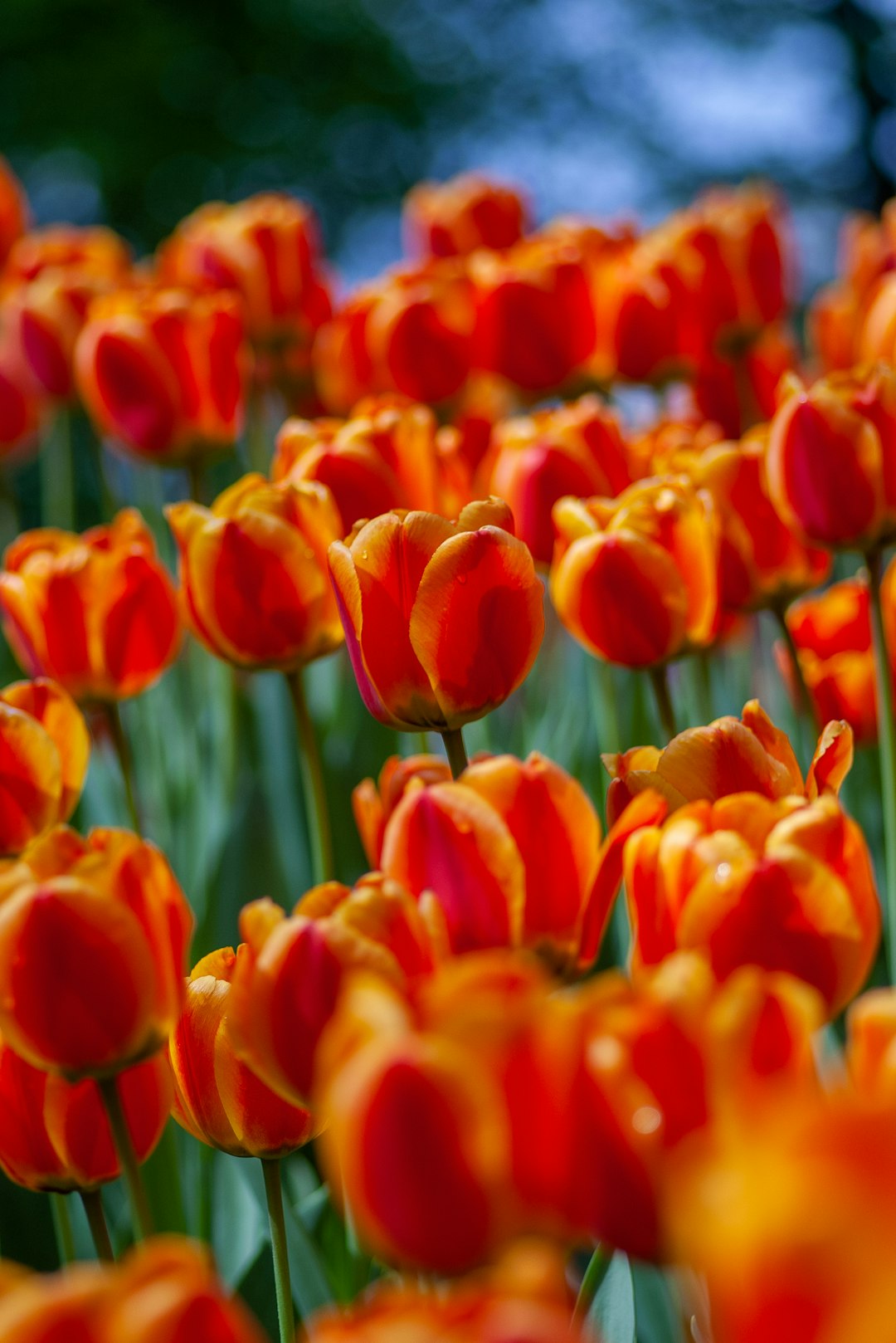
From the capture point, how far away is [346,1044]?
343 mm

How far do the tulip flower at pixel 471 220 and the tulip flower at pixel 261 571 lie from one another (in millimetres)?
1120

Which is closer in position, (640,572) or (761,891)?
(761,891)

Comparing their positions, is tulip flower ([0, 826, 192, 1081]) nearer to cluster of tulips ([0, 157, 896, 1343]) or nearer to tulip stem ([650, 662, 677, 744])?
cluster of tulips ([0, 157, 896, 1343])

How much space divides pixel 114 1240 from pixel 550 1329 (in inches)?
28.1

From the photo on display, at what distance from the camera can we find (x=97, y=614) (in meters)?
0.92

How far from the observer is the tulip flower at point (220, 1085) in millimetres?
527

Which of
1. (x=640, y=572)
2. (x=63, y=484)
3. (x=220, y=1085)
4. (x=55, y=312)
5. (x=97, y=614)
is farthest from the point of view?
(x=63, y=484)

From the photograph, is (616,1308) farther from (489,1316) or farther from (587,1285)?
(489,1316)

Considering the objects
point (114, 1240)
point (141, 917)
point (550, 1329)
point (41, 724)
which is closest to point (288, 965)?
point (141, 917)

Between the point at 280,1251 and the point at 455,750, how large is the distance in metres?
0.25

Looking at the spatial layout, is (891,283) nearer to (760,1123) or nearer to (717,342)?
(717,342)

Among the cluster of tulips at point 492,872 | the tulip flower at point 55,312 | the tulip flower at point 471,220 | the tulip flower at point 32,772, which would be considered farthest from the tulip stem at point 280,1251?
the tulip flower at point 471,220

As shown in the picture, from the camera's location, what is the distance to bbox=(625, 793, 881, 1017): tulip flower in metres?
0.43

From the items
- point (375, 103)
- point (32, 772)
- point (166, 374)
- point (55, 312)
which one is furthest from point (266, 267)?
point (375, 103)
